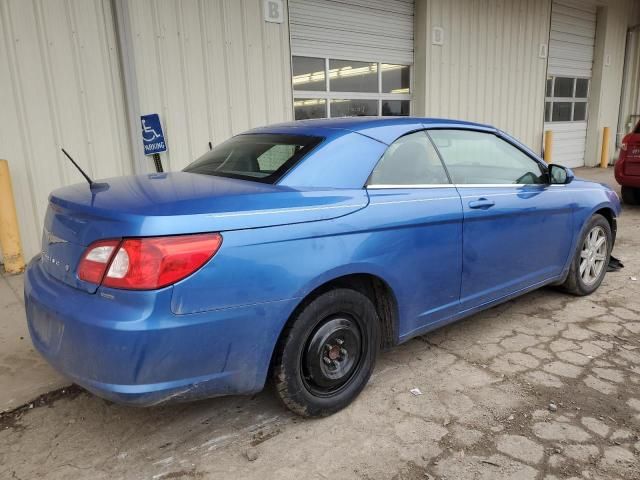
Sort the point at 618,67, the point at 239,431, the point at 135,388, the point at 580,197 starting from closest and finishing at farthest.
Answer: the point at 135,388, the point at 239,431, the point at 580,197, the point at 618,67

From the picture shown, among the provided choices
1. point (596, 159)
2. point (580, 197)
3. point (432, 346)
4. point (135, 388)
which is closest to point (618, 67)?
point (596, 159)

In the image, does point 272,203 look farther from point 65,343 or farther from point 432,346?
point 432,346

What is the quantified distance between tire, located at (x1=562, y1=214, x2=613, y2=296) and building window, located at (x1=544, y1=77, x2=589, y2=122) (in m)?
8.89

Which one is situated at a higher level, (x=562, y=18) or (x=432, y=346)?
(x=562, y=18)

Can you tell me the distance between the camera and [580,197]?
4.09m

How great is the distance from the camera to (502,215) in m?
3.35

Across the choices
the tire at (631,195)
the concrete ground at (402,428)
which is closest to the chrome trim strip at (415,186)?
the concrete ground at (402,428)

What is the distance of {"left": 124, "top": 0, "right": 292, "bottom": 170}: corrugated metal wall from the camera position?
5.87 metres

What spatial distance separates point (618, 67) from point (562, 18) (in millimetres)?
3159

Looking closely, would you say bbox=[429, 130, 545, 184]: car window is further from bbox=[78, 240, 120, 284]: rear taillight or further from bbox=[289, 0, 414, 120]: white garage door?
bbox=[289, 0, 414, 120]: white garage door

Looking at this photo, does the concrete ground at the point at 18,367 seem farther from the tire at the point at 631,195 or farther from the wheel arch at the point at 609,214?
the tire at the point at 631,195

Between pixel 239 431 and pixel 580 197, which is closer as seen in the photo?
pixel 239 431

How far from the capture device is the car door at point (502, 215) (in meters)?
3.23

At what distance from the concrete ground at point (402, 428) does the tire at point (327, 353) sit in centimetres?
14
